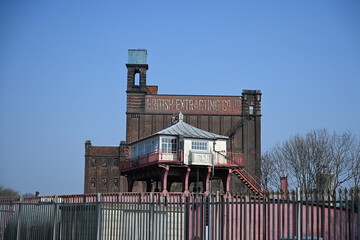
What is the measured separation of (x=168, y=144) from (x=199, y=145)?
8.41 feet

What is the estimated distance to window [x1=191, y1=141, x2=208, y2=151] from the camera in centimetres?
4428

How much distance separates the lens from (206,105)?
242 feet

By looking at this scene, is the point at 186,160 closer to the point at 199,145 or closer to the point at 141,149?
the point at 199,145

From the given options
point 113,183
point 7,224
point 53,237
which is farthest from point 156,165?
point 113,183

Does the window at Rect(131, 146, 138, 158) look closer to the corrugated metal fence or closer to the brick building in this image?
the brick building

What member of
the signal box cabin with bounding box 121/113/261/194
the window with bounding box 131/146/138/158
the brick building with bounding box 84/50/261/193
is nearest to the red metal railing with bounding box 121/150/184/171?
the signal box cabin with bounding box 121/113/261/194

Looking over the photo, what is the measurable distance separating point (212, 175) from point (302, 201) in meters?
33.1

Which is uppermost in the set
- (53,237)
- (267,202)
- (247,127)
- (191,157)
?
(247,127)

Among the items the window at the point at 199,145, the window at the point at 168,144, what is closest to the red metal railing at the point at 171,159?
the window at the point at 168,144

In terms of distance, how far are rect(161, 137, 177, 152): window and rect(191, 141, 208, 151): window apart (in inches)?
60.7

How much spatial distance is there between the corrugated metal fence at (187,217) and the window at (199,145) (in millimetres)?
24870

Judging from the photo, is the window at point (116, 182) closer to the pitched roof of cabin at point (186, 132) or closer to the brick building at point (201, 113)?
the brick building at point (201, 113)

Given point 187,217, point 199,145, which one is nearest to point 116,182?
point 199,145

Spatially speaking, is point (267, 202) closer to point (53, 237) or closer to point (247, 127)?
point (53, 237)
